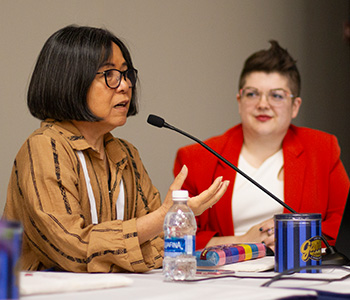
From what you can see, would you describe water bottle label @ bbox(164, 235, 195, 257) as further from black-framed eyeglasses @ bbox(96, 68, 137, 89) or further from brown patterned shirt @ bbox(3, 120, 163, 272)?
black-framed eyeglasses @ bbox(96, 68, 137, 89)

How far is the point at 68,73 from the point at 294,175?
1132mm

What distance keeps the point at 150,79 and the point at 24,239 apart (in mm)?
1485

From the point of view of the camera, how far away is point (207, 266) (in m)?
1.33

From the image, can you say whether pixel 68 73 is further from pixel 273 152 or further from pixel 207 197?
pixel 273 152

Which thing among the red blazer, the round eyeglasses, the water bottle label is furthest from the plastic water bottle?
the round eyeglasses

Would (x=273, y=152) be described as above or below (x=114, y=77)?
below

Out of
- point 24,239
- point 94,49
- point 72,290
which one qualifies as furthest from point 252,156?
→ point 72,290

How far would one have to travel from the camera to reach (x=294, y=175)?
2248 mm

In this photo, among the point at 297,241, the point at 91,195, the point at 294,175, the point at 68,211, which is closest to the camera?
the point at 297,241

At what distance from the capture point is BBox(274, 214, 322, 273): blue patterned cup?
3.94ft

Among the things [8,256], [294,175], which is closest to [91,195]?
[8,256]

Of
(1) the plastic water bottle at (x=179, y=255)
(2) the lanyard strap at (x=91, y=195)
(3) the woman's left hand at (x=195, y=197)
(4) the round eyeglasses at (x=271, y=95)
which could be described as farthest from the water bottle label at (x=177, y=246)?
(4) the round eyeglasses at (x=271, y=95)

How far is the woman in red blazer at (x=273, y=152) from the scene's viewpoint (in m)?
2.24

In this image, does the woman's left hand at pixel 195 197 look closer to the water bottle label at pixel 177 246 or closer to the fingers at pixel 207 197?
the fingers at pixel 207 197
